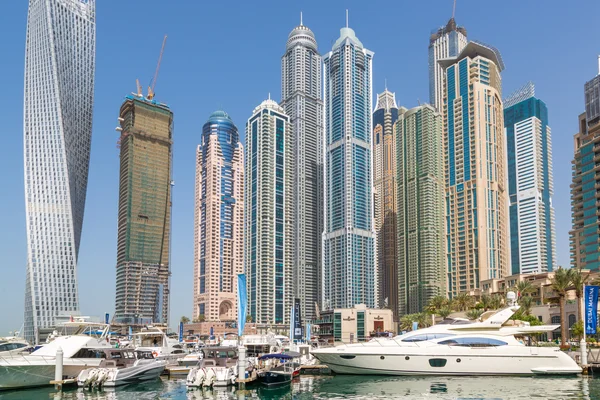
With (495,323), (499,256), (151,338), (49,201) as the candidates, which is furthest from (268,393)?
(499,256)

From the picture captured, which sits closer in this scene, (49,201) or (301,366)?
(301,366)

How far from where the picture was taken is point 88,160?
593 ft

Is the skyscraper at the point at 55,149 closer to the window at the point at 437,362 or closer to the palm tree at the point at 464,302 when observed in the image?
the palm tree at the point at 464,302

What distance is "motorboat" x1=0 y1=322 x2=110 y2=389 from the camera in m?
45.2

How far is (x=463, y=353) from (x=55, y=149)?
440 ft

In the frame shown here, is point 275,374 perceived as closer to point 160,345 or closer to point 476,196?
point 160,345

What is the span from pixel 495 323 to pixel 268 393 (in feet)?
71.4

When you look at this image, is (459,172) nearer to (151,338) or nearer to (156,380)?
(151,338)

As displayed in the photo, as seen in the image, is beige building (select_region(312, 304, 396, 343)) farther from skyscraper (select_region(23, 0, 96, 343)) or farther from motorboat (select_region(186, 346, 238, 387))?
motorboat (select_region(186, 346, 238, 387))

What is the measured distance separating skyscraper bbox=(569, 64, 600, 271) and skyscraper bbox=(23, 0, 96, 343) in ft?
424

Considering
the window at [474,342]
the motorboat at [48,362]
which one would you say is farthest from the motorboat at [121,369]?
the window at [474,342]

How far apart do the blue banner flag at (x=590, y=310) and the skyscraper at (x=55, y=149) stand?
131m

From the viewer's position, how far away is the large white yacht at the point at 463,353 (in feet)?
164

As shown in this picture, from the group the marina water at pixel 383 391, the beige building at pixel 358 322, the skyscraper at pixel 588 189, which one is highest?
the skyscraper at pixel 588 189
